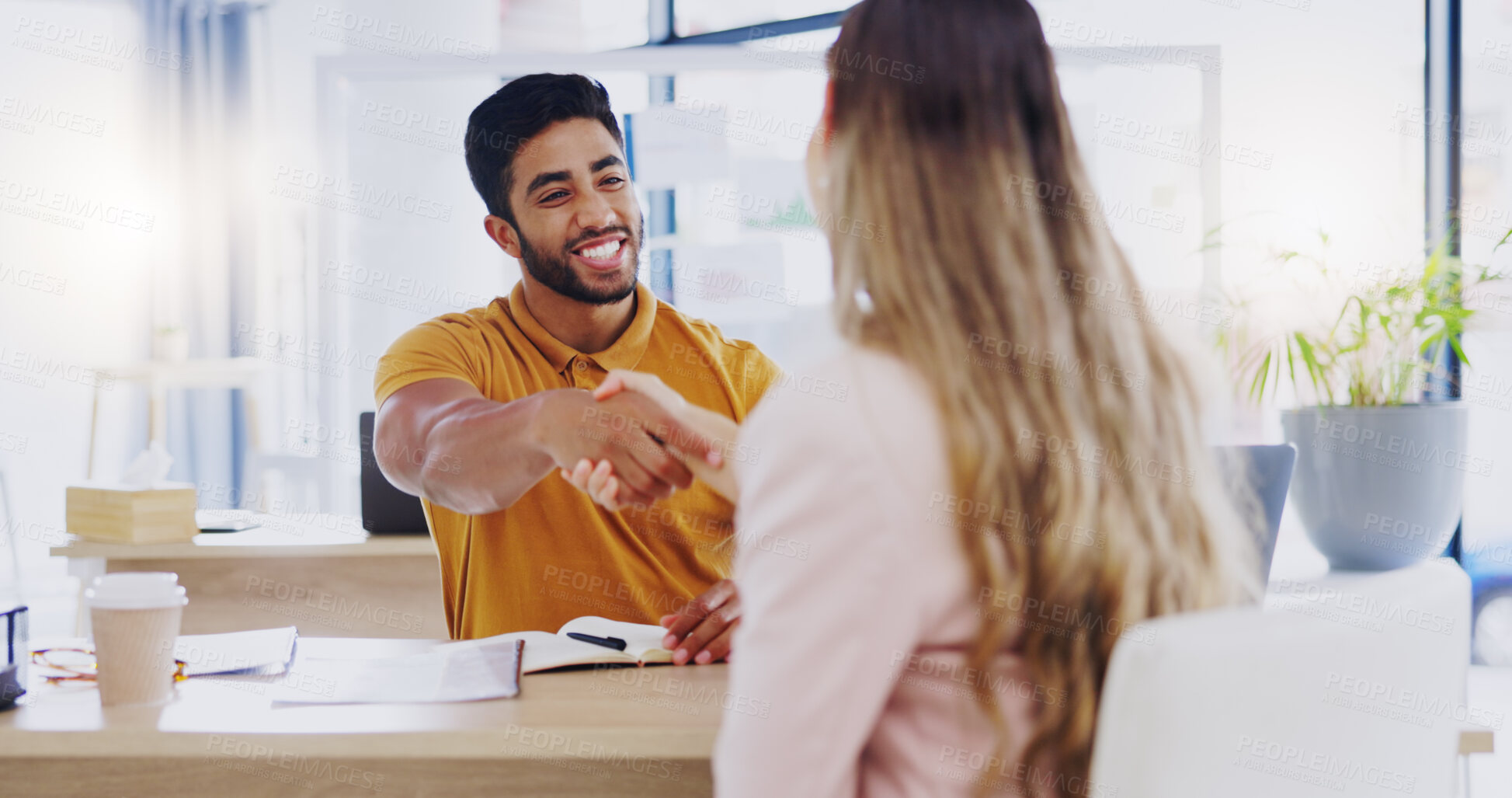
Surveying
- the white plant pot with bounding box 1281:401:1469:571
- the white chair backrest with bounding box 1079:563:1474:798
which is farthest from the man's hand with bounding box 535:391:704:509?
the white plant pot with bounding box 1281:401:1469:571

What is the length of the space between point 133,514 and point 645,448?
1.80 metres

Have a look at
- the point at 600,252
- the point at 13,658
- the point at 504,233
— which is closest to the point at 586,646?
the point at 13,658

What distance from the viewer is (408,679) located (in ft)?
4.21

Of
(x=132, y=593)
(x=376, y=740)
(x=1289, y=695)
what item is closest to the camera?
(x=1289, y=695)

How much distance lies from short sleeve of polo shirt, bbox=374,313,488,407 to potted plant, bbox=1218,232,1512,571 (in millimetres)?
1658

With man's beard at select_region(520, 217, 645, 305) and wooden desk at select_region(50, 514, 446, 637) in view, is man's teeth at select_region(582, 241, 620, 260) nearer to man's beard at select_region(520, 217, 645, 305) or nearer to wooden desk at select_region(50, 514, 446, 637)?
man's beard at select_region(520, 217, 645, 305)

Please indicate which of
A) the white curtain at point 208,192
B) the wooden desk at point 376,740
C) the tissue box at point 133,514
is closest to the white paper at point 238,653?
the wooden desk at point 376,740

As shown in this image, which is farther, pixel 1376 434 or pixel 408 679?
pixel 1376 434

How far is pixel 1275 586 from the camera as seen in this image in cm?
212

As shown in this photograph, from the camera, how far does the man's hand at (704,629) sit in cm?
140

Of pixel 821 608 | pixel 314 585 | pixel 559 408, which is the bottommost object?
pixel 314 585

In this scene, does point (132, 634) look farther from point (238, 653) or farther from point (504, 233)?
point (504, 233)

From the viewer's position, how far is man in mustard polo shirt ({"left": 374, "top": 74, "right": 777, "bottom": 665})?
148 centimetres

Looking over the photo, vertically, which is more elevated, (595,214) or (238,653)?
(595,214)
